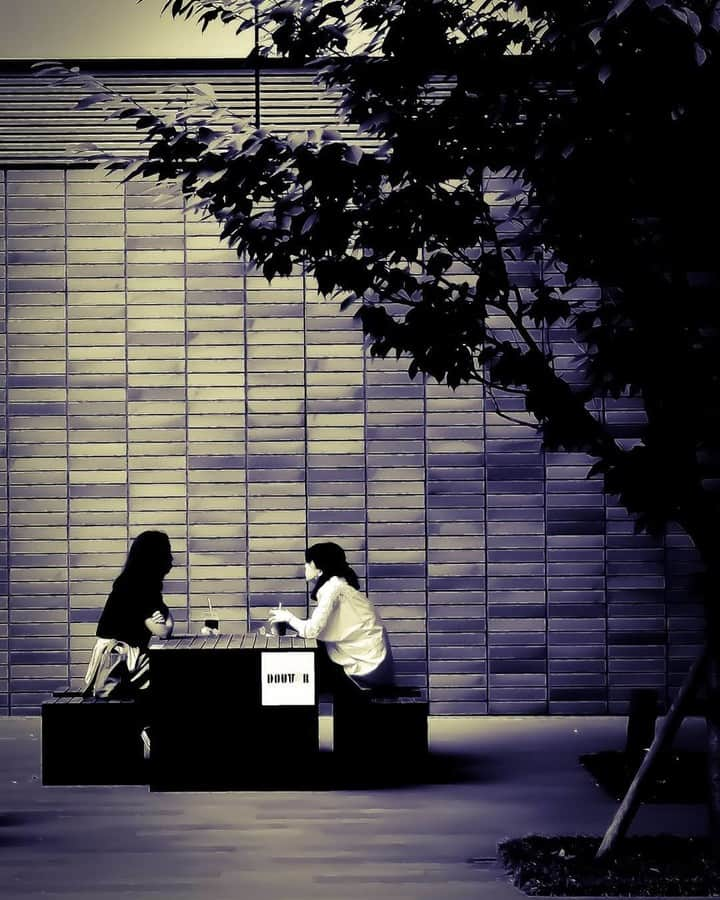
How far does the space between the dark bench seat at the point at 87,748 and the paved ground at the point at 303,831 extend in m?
0.14

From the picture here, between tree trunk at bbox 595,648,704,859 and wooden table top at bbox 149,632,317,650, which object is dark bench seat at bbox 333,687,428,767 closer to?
wooden table top at bbox 149,632,317,650

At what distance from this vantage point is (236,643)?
7988mm

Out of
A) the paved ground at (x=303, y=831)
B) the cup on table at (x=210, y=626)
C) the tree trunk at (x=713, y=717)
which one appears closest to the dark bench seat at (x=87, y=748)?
the paved ground at (x=303, y=831)

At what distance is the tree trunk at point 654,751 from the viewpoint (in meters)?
5.86

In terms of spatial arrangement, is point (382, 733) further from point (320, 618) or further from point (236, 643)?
point (236, 643)

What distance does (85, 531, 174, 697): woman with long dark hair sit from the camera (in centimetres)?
815

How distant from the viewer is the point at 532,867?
5816 mm

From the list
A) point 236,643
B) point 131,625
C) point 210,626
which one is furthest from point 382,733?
point 131,625

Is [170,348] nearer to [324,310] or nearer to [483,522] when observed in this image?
[324,310]

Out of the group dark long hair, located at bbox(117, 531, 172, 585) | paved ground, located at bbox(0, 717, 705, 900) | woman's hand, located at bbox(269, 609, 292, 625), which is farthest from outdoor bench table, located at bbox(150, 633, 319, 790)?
woman's hand, located at bbox(269, 609, 292, 625)

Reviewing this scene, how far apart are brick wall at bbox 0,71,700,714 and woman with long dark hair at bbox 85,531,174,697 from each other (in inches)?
72.4

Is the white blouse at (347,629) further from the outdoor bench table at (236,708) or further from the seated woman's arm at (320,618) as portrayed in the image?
the outdoor bench table at (236,708)

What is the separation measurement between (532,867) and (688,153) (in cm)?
339

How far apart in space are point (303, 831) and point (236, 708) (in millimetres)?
1193
